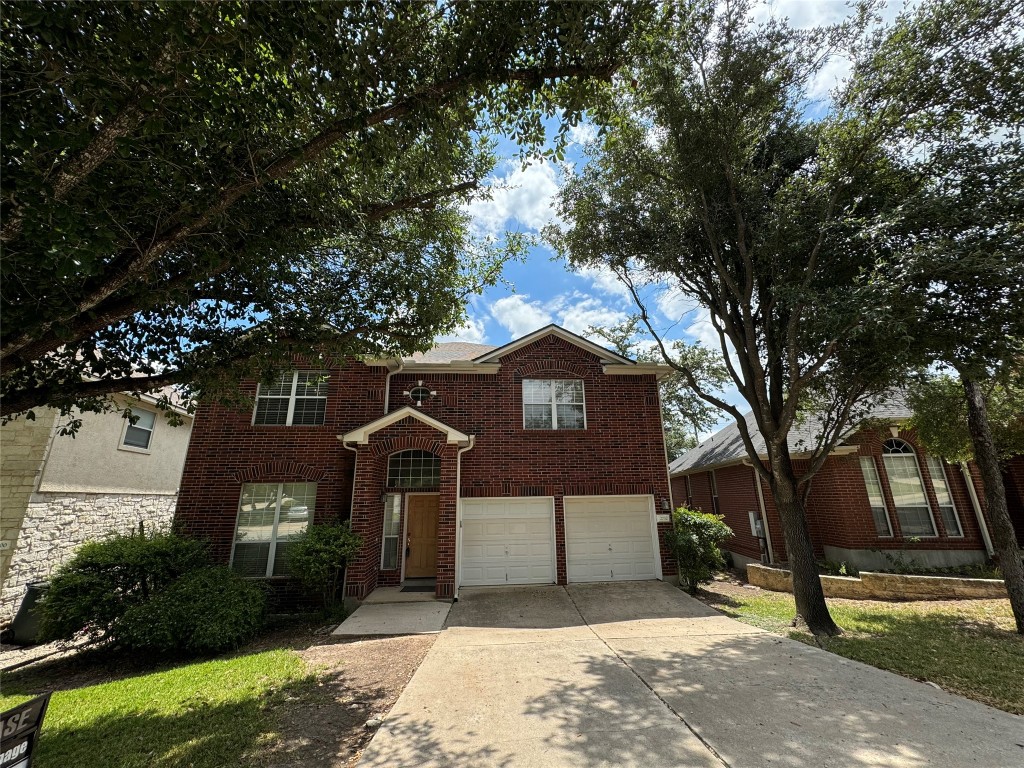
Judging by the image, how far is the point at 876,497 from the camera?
12.2 m

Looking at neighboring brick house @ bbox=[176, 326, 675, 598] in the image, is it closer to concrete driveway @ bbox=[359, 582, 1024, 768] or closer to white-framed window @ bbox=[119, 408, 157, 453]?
white-framed window @ bbox=[119, 408, 157, 453]

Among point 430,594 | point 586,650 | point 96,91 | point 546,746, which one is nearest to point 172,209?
point 96,91

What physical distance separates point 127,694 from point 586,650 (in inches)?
246

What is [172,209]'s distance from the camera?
4.39 meters

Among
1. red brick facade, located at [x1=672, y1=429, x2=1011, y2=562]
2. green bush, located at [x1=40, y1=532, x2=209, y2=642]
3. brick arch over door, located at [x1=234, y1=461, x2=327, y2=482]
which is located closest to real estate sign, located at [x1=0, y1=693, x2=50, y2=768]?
green bush, located at [x1=40, y1=532, x2=209, y2=642]

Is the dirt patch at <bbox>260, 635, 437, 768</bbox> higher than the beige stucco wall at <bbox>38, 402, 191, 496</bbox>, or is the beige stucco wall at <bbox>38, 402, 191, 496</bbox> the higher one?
the beige stucco wall at <bbox>38, 402, 191, 496</bbox>

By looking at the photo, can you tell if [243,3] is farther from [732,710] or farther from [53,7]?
[732,710]

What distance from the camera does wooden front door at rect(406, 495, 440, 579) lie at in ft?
36.5

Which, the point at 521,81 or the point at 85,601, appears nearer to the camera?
the point at 521,81

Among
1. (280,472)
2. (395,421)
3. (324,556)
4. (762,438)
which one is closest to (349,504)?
(324,556)

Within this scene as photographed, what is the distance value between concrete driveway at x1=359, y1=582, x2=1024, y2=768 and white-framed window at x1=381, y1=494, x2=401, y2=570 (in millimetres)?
4478

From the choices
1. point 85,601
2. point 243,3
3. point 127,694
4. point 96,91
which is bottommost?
point 127,694

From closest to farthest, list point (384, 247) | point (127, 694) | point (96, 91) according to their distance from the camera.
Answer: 1. point (96, 91)
2. point (127, 694)
3. point (384, 247)

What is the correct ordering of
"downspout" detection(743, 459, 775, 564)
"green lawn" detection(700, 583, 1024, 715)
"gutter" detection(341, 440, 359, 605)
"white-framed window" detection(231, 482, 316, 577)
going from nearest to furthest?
"green lawn" detection(700, 583, 1024, 715) → "gutter" detection(341, 440, 359, 605) → "white-framed window" detection(231, 482, 316, 577) → "downspout" detection(743, 459, 775, 564)
